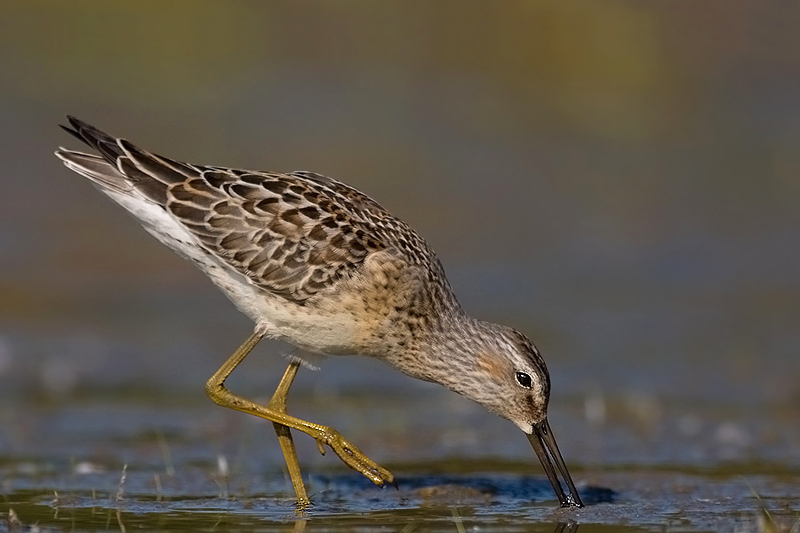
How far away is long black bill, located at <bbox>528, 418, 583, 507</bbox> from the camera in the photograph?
930cm

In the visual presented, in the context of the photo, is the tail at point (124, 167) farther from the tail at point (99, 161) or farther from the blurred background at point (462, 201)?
the blurred background at point (462, 201)

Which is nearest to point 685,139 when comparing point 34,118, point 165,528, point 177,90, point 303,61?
point 303,61

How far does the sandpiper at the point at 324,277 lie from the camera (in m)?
9.54

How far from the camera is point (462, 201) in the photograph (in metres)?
19.6

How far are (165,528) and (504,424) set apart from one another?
196 inches

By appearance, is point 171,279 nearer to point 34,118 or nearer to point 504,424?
point 34,118

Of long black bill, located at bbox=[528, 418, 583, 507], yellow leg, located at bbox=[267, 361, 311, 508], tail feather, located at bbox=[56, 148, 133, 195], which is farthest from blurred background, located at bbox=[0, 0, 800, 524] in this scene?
tail feather, located at bbox=[56, 148, 133, 195]

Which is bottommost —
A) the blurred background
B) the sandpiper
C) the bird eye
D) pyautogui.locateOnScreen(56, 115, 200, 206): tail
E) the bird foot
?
the bird foot

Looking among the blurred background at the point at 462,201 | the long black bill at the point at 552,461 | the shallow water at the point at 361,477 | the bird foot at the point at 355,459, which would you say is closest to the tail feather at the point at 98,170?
the blurred background at the point at 462,201

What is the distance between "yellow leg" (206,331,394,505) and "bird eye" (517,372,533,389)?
1.09 metres

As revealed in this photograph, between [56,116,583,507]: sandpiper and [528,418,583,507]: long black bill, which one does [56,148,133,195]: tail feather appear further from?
[528,418,583,507]: long black bill

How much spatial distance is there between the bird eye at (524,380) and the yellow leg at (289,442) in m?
1.65

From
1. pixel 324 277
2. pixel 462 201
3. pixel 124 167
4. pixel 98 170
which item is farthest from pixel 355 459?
pixel 462 201

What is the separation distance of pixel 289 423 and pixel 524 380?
1.73 m
